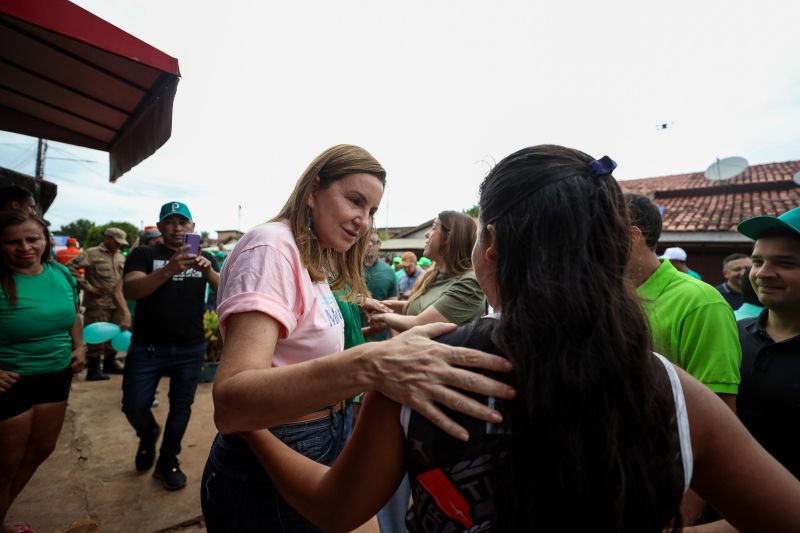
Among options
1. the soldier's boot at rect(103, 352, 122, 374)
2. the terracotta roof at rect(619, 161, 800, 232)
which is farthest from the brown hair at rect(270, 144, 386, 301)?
the terracotta roof at rect(619, 161, 800, 232)

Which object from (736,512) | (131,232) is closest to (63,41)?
(736,512)

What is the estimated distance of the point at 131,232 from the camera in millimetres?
39125

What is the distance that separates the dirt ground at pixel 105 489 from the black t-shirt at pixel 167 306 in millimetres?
1181

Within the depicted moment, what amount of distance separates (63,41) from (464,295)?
2.86m

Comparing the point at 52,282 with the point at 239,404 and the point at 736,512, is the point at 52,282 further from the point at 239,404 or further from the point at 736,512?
the point at 736,512

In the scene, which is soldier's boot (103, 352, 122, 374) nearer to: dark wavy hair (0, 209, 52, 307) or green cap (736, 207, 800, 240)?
dark wavy hair (0, 209, 52, 307)

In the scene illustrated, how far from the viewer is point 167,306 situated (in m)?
3.35

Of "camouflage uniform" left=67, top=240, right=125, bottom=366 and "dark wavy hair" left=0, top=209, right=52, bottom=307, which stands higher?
"dark wavy hair" left=0, top=209, right=52, bottom=307

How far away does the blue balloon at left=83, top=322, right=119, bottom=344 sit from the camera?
179 inches

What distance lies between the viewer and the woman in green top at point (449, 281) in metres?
2.80

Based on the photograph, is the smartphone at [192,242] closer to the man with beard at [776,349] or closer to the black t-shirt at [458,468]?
the black t-shirt at [458,468]

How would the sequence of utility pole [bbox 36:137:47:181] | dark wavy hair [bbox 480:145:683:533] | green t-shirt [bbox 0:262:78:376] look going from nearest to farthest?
dark wavy hair [bbox 480:145:683:533], green t-shirt [bbox 0:262:78:376], utility pole [bbox 36:137:47:181]

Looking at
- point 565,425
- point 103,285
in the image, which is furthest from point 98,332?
point 565,425

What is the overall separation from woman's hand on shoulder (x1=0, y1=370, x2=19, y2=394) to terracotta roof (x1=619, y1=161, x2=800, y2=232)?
1126 centimetres
